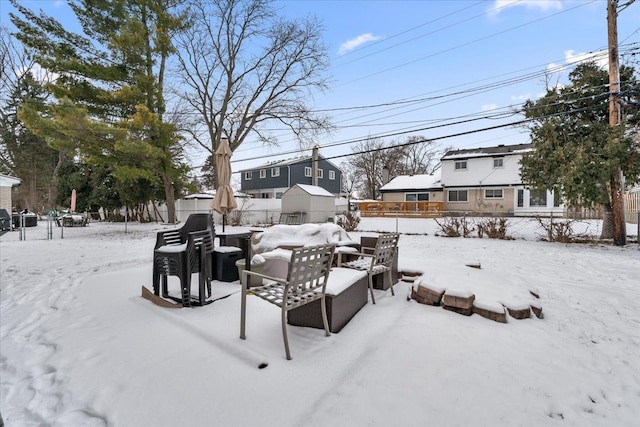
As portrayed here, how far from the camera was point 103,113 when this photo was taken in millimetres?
13898

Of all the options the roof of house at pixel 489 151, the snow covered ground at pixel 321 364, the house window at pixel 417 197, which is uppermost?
the roof of house at pixel 489 151

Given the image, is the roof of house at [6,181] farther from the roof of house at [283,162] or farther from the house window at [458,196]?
the house window at [458,196]

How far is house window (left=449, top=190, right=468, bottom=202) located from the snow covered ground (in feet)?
64.3

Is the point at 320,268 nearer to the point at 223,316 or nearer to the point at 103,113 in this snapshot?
the point at 223,316

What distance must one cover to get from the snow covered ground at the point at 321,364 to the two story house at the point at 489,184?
19.0 meters

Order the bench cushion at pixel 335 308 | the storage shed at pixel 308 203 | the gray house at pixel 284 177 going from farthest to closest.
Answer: the gray house at pixel 284 177 → the storage shed at pixel 308 203 → the bench cushion at pixel 335 308

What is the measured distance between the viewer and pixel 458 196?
2320 centimetres

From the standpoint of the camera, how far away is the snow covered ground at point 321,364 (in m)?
1.93

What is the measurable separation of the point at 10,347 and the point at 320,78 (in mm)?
17552

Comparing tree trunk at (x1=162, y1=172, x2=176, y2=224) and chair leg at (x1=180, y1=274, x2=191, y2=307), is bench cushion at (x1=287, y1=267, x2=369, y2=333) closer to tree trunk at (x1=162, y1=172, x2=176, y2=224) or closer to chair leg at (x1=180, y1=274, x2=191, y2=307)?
chair leg at (x1=180, y1=274, x2=191, y2=307)

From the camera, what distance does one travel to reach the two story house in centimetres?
2100

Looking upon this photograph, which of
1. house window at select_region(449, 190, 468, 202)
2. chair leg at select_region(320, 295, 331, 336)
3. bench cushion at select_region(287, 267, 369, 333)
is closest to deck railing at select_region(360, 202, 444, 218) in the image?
house window at select_region(449, 190, 468, 202)

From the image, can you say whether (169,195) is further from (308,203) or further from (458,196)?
(458,196)

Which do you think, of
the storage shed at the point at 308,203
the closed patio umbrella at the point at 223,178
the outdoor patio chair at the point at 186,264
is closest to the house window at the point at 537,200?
the storage shed at the point at 308,203
